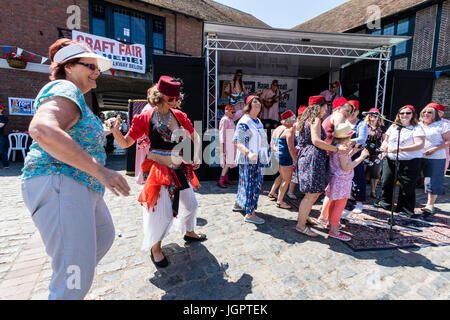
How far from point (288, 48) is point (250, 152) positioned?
246 inches

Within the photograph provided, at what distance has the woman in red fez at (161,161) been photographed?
234 cm

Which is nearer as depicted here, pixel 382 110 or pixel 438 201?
pixel 438 201

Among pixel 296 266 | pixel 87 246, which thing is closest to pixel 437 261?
pixel 296 266

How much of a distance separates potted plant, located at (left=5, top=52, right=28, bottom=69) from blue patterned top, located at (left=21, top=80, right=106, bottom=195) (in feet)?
38.6

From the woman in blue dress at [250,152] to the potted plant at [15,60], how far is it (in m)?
11.2

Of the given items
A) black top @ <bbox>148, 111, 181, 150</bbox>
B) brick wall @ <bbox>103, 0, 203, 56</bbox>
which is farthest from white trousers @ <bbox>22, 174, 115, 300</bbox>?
brick wall @ <bbox>103, 0, 203, 56</bbox>

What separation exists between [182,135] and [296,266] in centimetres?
189

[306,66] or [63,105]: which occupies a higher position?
[306,66]

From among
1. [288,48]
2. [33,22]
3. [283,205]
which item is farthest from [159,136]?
[33,22]

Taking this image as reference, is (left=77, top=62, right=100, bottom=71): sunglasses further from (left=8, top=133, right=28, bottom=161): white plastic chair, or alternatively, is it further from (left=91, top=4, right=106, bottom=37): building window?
(left=91, top=4, right=106, bottom=37): building window

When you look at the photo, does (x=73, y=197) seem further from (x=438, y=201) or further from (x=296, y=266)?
(x=438, y=201)

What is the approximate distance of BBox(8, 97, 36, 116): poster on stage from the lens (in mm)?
9812

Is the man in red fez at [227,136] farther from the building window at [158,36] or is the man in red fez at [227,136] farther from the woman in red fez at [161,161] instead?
the building window at [158,36]

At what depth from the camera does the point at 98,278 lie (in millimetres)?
2223
